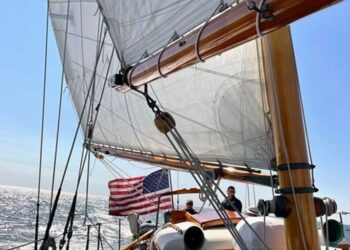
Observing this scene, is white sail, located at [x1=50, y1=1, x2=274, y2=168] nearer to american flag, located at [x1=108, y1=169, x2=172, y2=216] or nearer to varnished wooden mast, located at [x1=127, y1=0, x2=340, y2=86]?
varnished wooden mast, located at [x1=127, y1=0, x2=340, y2=86]

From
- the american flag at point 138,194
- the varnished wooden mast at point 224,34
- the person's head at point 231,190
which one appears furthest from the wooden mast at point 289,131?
the american flag at point 138,194

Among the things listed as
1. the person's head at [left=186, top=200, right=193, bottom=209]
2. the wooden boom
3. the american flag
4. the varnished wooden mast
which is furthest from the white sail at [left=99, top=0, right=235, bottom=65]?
the american flag

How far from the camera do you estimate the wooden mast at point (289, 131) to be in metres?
2.23

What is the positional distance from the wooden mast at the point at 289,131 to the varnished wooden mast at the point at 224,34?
0.38 m

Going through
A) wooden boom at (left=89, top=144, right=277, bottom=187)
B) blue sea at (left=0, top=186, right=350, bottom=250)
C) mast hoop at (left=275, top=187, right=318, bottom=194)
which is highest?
wooden boom at (left=89, top=144, right=277, bottom=187)

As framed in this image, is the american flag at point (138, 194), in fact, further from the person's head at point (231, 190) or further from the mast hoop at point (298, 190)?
the mast hoop at point (298, 190)

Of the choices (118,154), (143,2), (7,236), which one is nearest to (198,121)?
(143,2)

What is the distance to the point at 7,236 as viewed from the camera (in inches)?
1001

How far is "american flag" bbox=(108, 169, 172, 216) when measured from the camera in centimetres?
827

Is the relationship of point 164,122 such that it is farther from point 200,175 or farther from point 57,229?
point 57,229

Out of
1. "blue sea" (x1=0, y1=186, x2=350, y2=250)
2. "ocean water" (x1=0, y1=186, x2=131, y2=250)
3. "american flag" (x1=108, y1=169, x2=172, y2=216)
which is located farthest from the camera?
"ocean water" (x1=0, y1=186, x2=131, y2=250)

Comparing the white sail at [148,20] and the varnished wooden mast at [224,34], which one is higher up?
the white sail at [148,20]

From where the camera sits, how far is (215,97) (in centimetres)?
407

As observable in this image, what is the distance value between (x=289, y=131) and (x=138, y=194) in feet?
21.0
